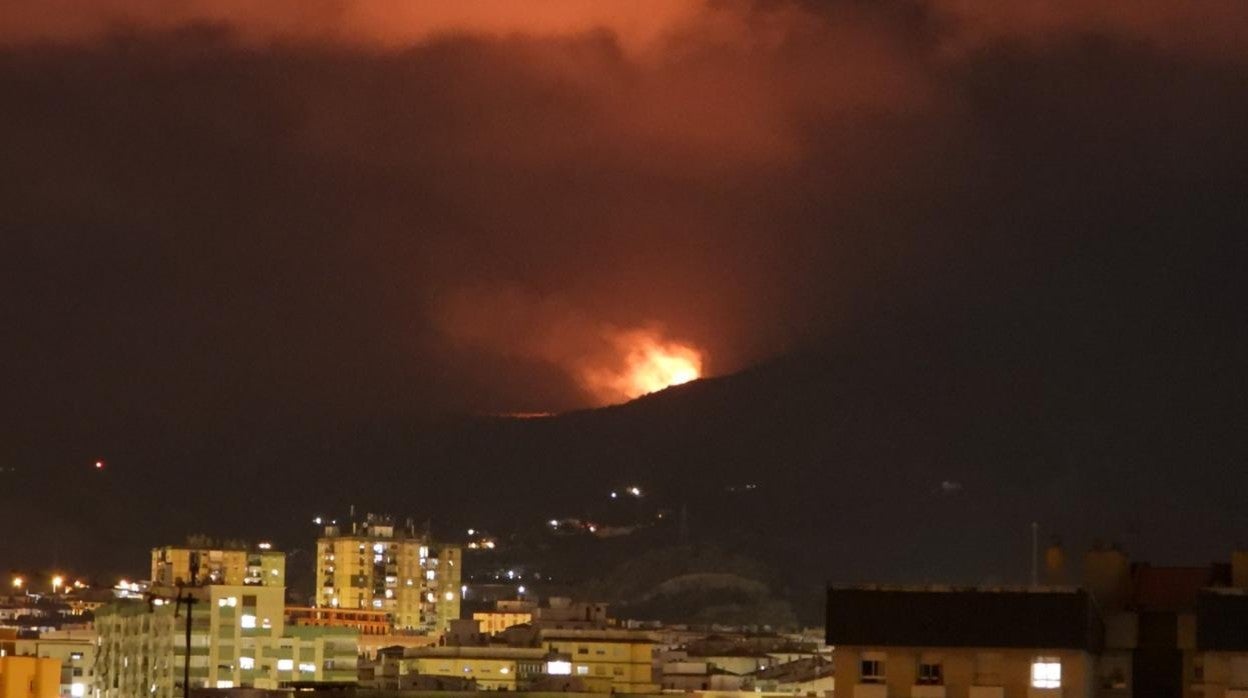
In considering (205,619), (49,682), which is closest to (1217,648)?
(49,682)

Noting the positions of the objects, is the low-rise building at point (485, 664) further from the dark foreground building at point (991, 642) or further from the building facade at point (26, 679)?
the dark foreground building at point (991, 642)

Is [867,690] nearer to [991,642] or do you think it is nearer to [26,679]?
[991,642]

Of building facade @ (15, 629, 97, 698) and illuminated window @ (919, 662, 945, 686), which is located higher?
building facade @ (15, 629, 97, 698)

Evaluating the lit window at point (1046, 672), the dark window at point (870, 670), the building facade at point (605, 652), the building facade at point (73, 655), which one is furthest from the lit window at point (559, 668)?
the lit window at point (1046, 672)

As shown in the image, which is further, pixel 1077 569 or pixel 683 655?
pixel 683 655

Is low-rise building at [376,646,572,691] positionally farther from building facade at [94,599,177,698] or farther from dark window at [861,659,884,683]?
dark window at [861,659,884,683]

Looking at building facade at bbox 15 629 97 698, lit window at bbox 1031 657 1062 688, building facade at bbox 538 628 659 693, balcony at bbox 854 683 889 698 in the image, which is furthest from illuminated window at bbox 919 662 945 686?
building facade at bbox 15 629 97 698

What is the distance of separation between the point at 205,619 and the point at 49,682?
75334mm

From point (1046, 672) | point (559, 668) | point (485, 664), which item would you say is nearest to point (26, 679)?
point (1046, 672)

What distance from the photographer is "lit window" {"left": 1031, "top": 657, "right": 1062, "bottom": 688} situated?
3844 centimetres

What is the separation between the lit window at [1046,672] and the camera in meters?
38.4

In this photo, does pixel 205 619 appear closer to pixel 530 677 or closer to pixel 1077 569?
pixel 530 677

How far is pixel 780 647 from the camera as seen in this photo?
15125 centimetres

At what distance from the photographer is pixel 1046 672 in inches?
1516
